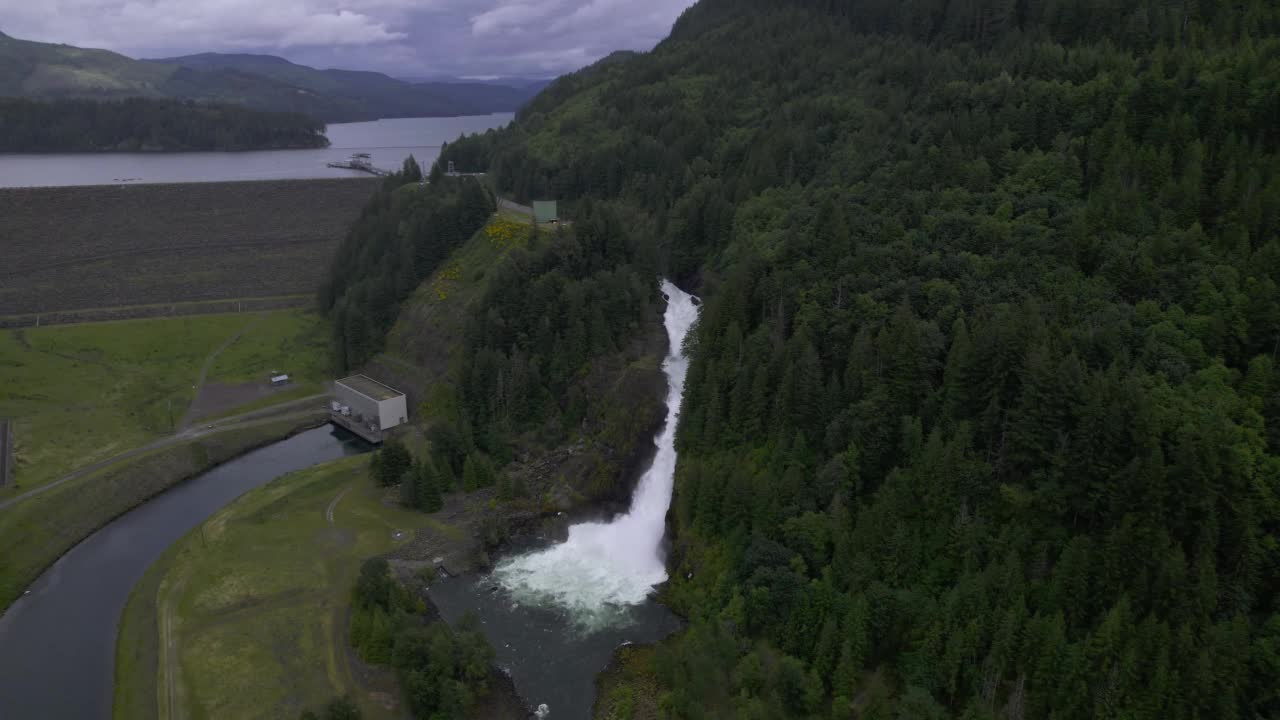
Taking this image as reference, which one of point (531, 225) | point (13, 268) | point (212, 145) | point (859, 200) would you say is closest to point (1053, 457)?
point (859, 200)

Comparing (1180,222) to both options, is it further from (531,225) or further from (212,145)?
(212,145)

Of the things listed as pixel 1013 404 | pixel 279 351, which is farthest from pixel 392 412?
pixel 1013 404

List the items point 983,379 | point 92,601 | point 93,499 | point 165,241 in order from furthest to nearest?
point 165,241, point 93,499, point 92,601, point 983,379

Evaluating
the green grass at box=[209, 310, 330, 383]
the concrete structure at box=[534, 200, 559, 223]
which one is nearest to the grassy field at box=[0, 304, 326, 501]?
the green grass at box=[209, 310, 330, 383]

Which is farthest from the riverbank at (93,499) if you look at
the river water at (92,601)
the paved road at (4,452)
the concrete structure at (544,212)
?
the concrete structure at (544,212)

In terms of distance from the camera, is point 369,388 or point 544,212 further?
point 544,212

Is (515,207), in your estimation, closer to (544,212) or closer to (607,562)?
(544,212)

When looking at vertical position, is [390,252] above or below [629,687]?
above
